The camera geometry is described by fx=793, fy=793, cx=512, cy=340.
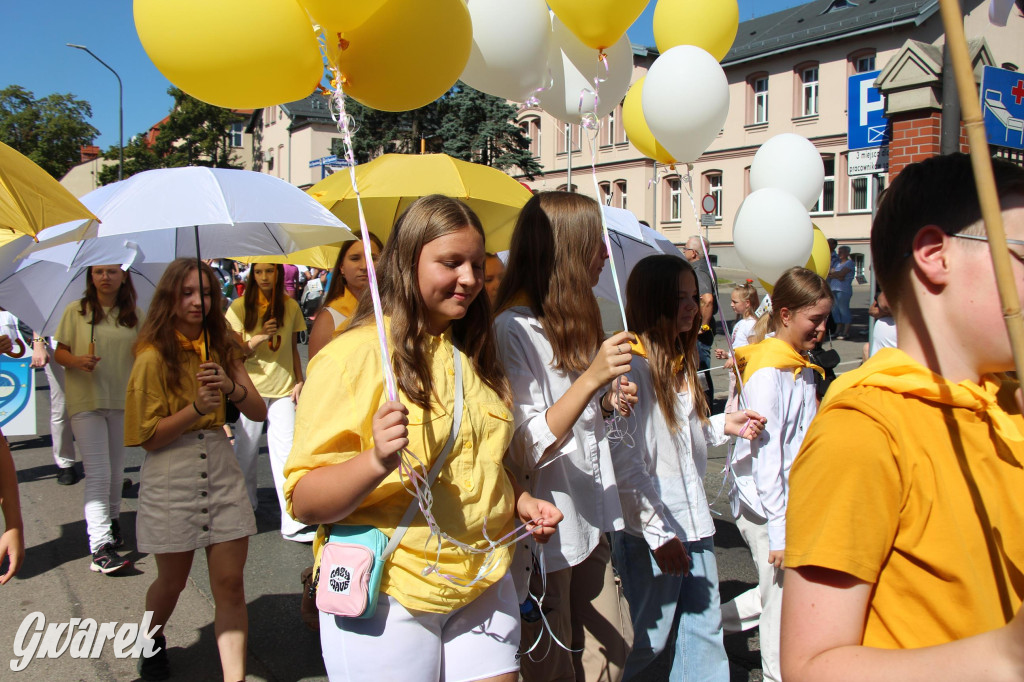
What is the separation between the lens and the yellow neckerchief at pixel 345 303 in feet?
14.5

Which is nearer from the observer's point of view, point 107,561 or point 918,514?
point 918,514

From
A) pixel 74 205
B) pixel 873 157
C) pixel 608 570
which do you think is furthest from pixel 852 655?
pixel 873 157

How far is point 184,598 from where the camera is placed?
4.48m

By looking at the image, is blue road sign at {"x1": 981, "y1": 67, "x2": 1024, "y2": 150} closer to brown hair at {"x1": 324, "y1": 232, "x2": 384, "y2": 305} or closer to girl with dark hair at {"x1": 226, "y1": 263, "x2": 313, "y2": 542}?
brown hair at {"x1": 324, "y1": 232, "x2": 384, "y2": 305}

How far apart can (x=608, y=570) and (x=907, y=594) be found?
5.53ft

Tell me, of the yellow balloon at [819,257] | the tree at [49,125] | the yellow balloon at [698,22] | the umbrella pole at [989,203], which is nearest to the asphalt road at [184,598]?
the yellow balloon at [819,257]

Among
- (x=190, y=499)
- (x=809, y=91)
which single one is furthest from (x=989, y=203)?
(x=809, y=91)

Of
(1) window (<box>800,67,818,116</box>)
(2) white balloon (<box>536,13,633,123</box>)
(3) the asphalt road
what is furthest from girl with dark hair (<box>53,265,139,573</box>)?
(1) window (<box>800,67,818,116</box>)

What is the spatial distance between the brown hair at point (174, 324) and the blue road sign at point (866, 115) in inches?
270

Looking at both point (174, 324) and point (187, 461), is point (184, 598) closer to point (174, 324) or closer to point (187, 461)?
point (187, 461)

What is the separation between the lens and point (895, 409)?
46.9 inches

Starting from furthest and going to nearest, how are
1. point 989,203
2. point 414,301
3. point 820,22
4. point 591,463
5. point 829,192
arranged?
point 820,22 < point 829,192 < point 591,463 < point 414,301 < point 989,203

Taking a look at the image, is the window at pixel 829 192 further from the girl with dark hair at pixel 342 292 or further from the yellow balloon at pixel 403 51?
the yellow balloon at pixel 403 51

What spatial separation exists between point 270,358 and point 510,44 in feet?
10.2
